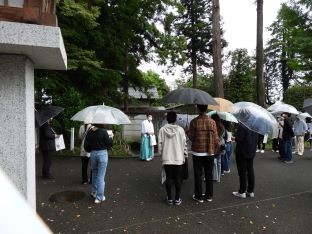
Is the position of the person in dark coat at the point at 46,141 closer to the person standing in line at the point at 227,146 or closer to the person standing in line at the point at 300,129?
the person standing in line at the point at 227,146

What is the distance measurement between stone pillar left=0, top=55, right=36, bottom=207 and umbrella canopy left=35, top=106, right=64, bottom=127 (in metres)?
4.25

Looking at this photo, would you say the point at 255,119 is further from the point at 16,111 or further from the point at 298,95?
the point at 298,95

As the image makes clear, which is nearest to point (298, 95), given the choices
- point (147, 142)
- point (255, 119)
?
point (147, 142)

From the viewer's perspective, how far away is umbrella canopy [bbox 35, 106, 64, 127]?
7.60 meters

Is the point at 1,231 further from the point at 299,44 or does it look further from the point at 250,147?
the point at 299,44

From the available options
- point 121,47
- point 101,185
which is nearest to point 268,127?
point 101,185

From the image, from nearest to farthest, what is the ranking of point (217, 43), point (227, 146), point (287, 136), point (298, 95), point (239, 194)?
point (239, 194)
point (227, 146)
point (287, 136)
point (217, 43)
point (298, 95)

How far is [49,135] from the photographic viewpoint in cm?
828

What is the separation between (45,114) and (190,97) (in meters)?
3.55

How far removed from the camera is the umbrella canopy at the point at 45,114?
760cm

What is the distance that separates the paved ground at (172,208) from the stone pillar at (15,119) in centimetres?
214

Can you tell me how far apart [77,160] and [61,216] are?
569cm

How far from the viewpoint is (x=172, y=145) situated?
6.46 m

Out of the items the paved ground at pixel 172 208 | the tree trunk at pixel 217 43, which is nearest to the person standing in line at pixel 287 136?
the paved ground at pixel 172 208
